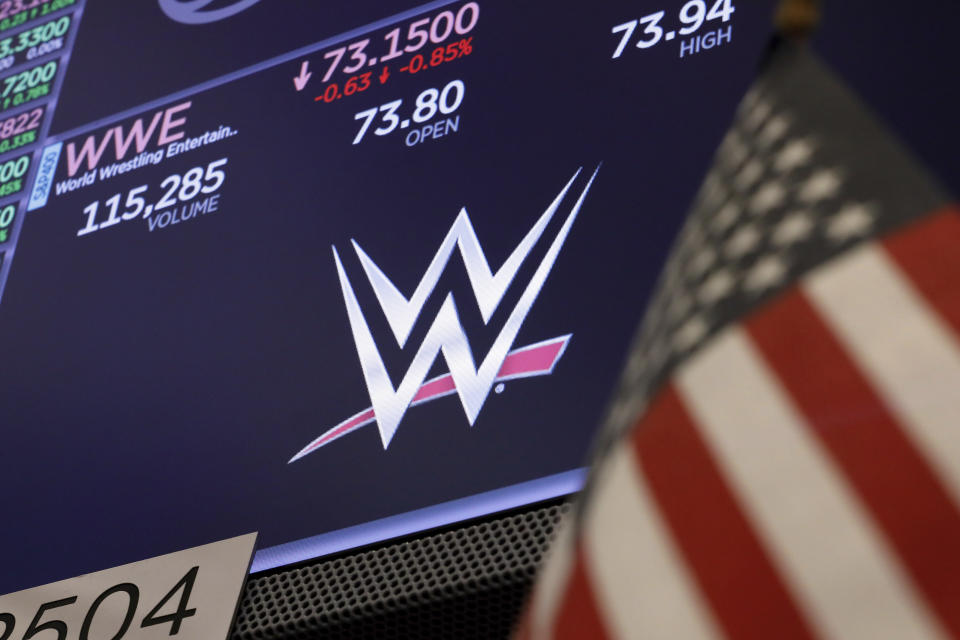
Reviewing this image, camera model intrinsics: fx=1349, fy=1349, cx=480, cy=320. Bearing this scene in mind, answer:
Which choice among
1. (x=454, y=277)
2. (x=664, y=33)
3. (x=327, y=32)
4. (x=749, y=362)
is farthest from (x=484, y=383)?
(x=749, y=362)

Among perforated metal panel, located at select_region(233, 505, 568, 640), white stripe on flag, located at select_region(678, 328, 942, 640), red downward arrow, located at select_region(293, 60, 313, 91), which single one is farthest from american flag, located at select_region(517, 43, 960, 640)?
red downward arrow, located at select_region(293, 60, 313, 91)

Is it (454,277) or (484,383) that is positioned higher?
(454,277)

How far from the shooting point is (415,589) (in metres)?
1.66

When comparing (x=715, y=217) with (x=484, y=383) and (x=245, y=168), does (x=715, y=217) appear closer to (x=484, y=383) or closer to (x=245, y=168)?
(x=484, y=383)

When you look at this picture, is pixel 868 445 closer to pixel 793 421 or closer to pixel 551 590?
pixel 793 421

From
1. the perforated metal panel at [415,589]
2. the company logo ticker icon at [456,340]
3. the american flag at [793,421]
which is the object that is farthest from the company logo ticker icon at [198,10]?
the american flag at [793,421]

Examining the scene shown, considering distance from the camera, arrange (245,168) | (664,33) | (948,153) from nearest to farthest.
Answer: (948,153) → (664,33) → (245,168)

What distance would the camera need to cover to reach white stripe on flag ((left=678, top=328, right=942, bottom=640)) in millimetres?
640

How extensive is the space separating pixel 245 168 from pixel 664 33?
2.35 feet

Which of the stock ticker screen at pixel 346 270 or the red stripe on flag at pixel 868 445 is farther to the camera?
the stock ticker screen at pixel 346 270

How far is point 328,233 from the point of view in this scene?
6.62ft

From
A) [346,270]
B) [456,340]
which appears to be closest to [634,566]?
[456,340]

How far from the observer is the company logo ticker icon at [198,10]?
243 centimetres

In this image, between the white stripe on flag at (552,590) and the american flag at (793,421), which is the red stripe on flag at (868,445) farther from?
the white stripe on flag at (552,590)
